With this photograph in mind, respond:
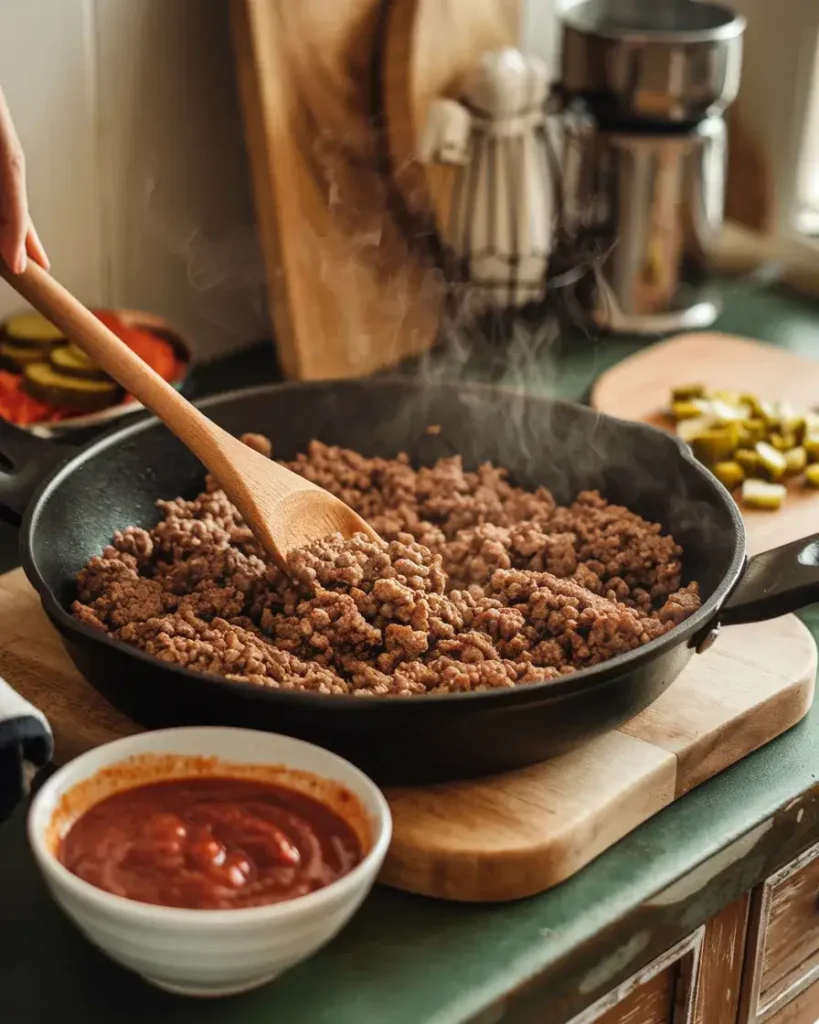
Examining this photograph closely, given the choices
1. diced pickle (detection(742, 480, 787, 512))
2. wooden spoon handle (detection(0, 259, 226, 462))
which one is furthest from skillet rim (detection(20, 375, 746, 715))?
diced pickle (detection(742, 480, 787, 512))

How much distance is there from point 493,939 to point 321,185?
1118 millimetres

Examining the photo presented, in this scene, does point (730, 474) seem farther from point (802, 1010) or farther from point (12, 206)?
point (12, 206)

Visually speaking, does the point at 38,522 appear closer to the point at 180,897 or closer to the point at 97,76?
the point at 180,897

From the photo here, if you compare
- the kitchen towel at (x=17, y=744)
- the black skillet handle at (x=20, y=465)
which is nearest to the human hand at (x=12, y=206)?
the black skillet handle at (x=20, y=465)

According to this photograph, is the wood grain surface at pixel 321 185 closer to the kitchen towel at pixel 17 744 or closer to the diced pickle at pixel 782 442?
the diced pickle at pixel 782 442

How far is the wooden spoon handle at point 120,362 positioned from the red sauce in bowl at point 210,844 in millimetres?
385

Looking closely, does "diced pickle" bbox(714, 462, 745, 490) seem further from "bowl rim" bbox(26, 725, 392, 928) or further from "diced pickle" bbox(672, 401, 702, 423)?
"bowl rim" bbox(26, 725, 392, 928)

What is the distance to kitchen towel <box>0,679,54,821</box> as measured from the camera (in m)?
0.95

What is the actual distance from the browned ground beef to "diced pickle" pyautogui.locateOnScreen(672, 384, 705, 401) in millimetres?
468

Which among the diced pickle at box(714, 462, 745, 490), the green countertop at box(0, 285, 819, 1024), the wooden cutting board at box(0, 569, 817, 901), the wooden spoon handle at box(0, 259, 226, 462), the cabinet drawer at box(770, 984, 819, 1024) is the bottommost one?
the cabinet drawer at box(770, 984, 819, 1024)

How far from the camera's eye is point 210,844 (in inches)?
34.9

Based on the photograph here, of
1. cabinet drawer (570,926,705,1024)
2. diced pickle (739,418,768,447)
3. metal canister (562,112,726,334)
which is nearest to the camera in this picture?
cabinet drawer (570,926,705,1024)

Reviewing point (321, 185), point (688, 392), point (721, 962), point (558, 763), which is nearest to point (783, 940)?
point (721, 962)

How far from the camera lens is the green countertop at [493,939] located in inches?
36.2
